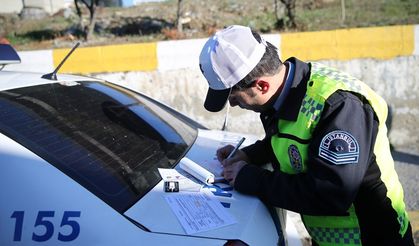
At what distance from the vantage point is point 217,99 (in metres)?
1.56

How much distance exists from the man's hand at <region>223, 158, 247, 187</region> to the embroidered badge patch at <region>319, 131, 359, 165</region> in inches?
16.3

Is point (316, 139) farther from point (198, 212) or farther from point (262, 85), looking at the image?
point (198, 212)

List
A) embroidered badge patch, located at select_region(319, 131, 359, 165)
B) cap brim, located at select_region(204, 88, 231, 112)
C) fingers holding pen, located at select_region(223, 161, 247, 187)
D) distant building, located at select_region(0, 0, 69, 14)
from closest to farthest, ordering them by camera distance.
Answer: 1. embroidered badge patch, located at select_region(319, 131, 359, 165)
2. cap brim, located at select_region(204, 88, 231, 112)
3. fingers holding pen, located at select_region(223, 161, 247, 187)
4. distant building, located at select_region(0, 0, 69, 14)

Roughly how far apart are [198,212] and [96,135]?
66cm

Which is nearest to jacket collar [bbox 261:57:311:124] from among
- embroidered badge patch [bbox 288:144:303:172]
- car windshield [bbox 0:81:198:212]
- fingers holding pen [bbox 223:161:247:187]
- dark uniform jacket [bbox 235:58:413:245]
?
dark uniform jacket [bbox 235:58:413:245]

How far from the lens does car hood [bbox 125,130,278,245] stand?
1.38 m

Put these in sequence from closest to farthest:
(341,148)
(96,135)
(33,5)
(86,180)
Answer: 1. (341,148)
2. (86,180)
3. (96,135)
4. (33,5)

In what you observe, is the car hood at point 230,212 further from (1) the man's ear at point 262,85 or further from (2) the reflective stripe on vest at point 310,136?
(1) the man's ear at point 262,85

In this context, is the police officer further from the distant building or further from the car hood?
the distant building

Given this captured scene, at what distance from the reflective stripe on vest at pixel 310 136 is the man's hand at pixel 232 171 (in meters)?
0.17

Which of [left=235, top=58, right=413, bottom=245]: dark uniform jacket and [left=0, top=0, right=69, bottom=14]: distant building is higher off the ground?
[left=0, top=0, right=69, bottom=14]: distant building

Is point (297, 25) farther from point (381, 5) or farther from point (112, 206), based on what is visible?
point (112, 206)

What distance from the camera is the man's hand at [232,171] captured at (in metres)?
1.64

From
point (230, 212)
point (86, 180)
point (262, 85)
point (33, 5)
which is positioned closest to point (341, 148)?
point (262, 85)
